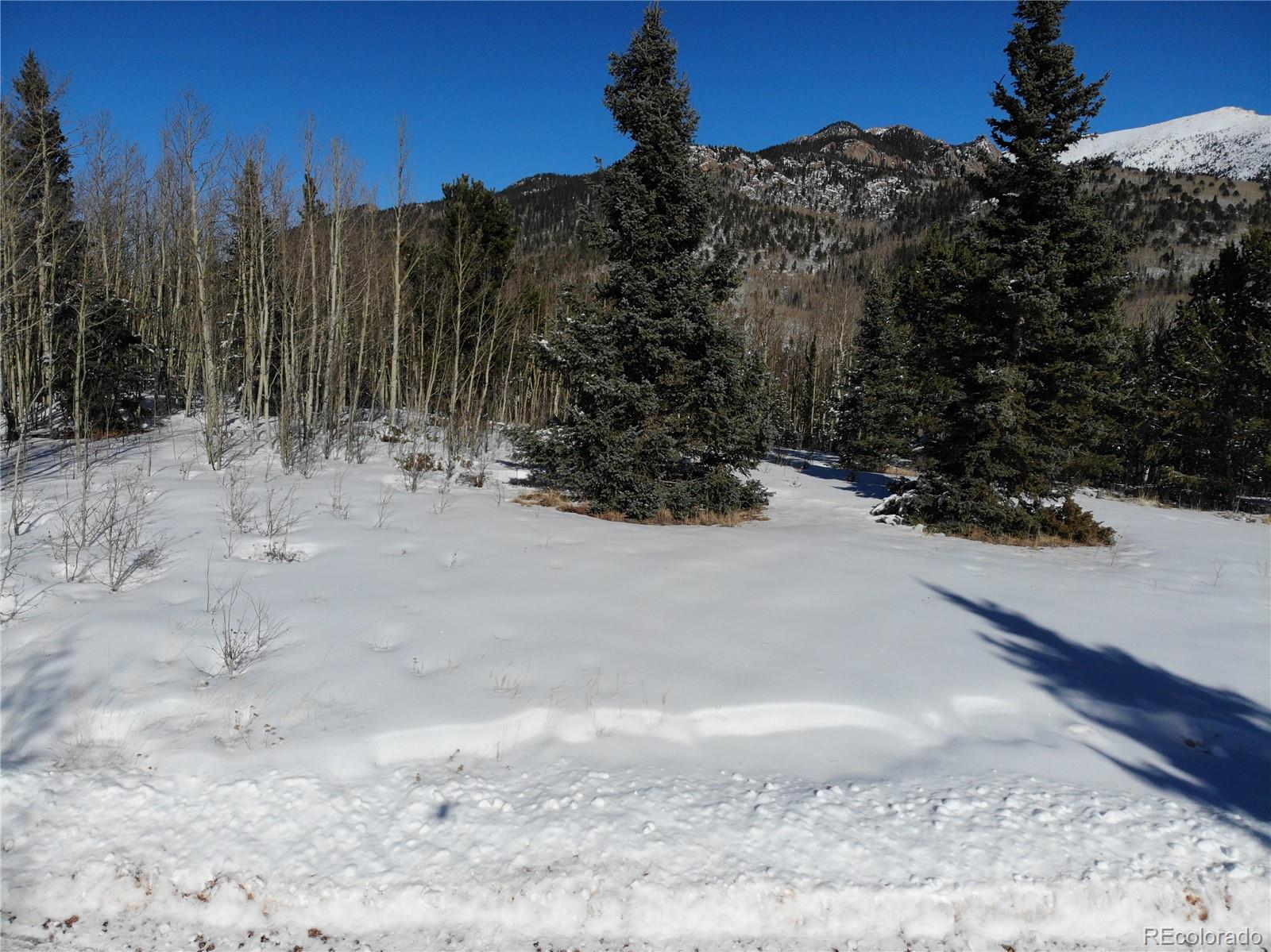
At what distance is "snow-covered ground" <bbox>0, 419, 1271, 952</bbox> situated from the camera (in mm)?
3135

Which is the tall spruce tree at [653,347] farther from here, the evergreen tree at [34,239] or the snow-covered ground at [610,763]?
the evergreen tree at [34,239]

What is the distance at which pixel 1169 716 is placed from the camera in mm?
4980

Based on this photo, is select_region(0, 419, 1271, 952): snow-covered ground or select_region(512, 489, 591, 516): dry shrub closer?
select_region(0, 419, 1271, 952): snow-covered ground

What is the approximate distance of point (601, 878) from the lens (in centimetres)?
324

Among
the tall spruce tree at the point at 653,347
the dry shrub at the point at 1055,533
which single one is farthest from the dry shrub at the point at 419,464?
the dry shrub at the point at 1055,533

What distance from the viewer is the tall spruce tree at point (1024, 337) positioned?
12.4 metres

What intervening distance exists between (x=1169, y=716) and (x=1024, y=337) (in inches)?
390

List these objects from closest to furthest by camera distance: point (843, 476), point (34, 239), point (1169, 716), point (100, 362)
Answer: point (1169, 716), point (34, 239), point (100, 362), point (843, 476)

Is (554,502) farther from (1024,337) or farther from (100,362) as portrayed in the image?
(100,362)

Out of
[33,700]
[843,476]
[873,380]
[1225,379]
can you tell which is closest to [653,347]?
[33,700]

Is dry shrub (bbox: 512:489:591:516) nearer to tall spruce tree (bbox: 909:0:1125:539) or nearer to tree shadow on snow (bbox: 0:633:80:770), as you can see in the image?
tall spruce tree (bbox: 909:0:1125:539)

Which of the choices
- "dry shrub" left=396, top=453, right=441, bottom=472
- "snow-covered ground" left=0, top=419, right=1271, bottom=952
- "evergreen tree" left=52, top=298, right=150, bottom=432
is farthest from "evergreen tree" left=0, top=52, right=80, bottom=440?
"snow-covered ground" left=0, top=419, right=1271, bottom=952

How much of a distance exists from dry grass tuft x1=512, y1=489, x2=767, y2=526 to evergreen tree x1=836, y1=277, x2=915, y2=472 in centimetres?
1699

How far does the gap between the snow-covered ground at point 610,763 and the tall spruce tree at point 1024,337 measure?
5405 millimetres
